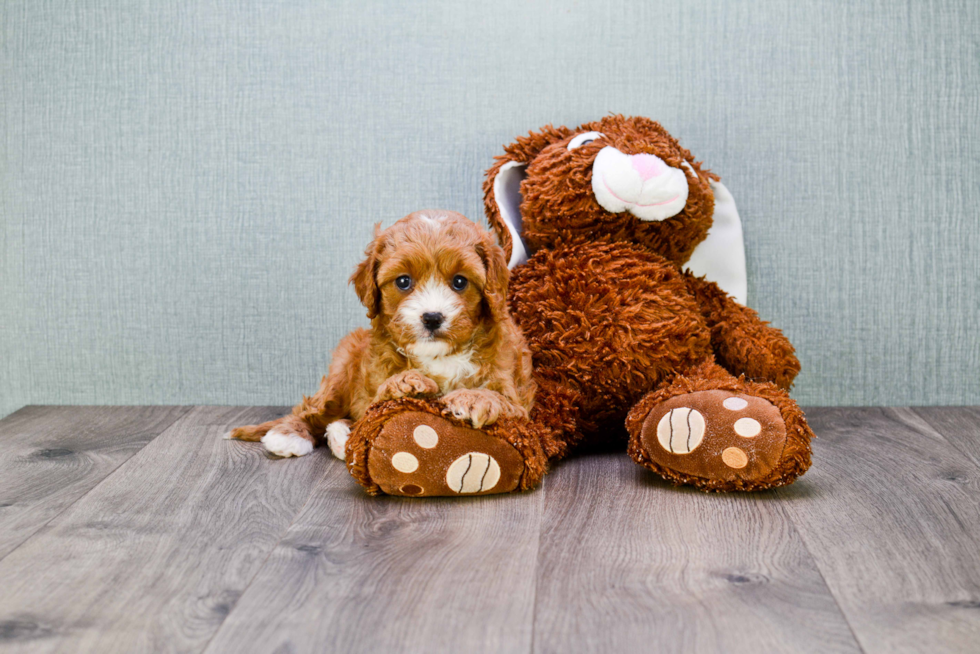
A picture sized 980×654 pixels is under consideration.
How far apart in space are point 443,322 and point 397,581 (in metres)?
0.50

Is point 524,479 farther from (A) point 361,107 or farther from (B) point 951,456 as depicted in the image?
(A) point 361,107

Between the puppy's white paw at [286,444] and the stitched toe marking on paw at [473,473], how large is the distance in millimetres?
526

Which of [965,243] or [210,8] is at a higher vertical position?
[210,8]

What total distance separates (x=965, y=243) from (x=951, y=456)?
703mm

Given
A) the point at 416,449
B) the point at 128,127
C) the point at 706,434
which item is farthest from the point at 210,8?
the point at 706,434

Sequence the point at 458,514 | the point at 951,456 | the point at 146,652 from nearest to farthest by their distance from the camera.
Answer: the point at 146,652 < the point at 458,514 < the point at 951,456

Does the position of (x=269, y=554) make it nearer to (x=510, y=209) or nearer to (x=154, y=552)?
(x=154, y=552)

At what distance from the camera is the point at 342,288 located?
2.33m

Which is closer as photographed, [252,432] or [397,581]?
[397,581]

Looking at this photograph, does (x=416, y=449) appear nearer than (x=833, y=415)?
Yes

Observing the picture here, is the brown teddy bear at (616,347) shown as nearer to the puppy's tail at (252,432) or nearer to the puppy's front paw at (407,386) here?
the puppy's front paw at (407,386)

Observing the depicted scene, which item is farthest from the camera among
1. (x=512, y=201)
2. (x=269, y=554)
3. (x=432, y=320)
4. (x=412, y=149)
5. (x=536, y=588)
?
(x=412, y=149)

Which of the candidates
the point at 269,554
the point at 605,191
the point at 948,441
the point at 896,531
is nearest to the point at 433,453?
the point at 269,554

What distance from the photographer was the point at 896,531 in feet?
4.69
